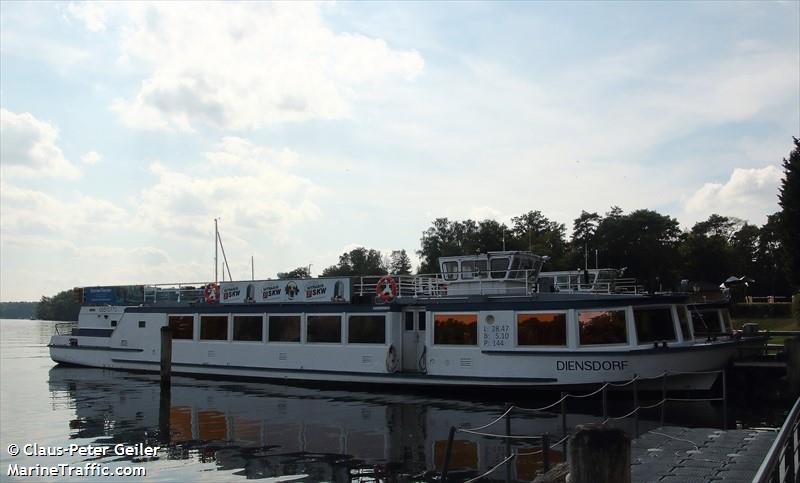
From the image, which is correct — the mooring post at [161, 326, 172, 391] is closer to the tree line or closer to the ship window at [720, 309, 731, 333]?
the ship window at [720, 309, 731, 333]

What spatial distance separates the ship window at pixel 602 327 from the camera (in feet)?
72.5

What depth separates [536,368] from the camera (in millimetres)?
22828

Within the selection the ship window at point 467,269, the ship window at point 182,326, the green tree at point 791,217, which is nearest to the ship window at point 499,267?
the ship window at point 467,269

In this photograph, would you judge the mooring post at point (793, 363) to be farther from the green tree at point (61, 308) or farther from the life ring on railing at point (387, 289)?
the green tree at point (61, 308)

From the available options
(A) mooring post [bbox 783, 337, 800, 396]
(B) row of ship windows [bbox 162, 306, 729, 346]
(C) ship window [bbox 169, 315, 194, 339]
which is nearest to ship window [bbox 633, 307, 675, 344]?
(B) row of ship windows [bbox 162, 306, 729, 346]

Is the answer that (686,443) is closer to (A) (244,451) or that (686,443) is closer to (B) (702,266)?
(A) (244,451)

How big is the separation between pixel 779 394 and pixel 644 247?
181ft

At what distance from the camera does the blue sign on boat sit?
36.7 metres

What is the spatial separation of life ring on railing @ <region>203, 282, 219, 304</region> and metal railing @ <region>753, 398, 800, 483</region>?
89.8 feet

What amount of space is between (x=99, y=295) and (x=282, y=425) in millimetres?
21544

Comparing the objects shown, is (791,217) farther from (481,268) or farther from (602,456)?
(602,456)

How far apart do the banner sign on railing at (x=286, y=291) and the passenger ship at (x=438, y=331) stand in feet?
0.16

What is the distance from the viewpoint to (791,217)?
4575 centimetres

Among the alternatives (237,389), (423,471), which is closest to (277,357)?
(237,389)
